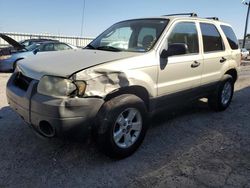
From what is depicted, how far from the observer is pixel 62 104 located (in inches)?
120

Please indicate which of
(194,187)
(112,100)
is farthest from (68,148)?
(194,187)

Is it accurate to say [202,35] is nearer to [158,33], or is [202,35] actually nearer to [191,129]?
[158,33]

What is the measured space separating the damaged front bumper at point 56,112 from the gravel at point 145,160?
11.1 inches

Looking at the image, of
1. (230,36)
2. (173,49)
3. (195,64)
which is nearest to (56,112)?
(173,49)

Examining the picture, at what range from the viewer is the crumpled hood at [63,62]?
3.28m

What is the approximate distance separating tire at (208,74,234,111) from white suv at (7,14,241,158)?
398mm

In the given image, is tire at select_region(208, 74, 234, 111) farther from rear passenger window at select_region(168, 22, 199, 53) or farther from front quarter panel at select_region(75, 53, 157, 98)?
front quarter panel at select_region(75, 53, 157, 98)

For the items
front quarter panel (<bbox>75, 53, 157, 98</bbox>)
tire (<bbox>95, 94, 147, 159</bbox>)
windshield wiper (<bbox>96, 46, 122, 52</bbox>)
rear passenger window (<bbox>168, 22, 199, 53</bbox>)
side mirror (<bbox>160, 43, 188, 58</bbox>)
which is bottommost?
tire (<bbox>95, 94, 147, 159</bbox>)

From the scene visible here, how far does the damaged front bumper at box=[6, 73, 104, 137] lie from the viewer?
10.1 feet

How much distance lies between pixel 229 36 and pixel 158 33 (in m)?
2.44

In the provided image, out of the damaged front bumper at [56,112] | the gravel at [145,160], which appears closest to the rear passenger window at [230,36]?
the gravel at [145,160]

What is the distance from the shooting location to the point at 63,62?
3.54m

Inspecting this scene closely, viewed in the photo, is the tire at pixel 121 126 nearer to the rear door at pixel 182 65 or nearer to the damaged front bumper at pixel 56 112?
the damaged front bumper at pixel 56 112

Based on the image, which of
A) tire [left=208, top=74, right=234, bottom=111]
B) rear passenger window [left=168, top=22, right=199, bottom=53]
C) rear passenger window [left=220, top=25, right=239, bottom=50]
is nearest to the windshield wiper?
rear passenger window [left=168, top=22, right=199, bottom=53]
